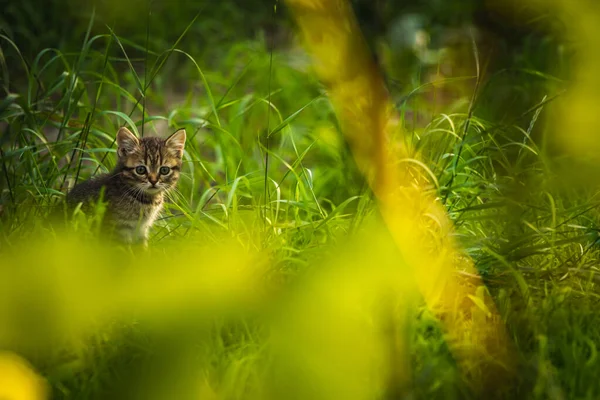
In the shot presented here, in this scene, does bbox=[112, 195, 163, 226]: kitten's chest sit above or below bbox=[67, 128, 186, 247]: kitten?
below

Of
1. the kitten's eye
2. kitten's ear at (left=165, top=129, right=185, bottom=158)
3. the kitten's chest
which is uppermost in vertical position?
kitten's ear at (left=165, top=129, right=185, bottom=158)

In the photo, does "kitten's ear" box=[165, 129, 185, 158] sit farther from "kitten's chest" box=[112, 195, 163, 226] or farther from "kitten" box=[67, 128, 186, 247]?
"kitten's chest" box=[112, 195, 163, 226]

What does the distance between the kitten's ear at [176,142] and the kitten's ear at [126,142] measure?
0.09 meters

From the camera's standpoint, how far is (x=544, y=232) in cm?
191

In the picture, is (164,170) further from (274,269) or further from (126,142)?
(274,269)

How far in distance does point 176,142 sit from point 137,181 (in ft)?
0.58

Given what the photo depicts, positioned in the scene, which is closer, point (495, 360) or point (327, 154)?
point (495, 360)

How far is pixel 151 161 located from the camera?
7.82 feet

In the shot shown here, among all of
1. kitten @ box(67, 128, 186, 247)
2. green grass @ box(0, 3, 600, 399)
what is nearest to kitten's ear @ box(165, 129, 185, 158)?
kitten @ box(67, 128, 186, 247)

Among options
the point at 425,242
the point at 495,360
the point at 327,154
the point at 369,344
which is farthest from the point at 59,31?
the point at 369,344

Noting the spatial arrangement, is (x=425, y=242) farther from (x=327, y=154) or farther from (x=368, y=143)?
(x=327, y=154)

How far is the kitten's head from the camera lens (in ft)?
7.63

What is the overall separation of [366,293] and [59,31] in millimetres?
3487

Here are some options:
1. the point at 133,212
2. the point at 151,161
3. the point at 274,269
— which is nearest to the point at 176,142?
the point at 151,161
